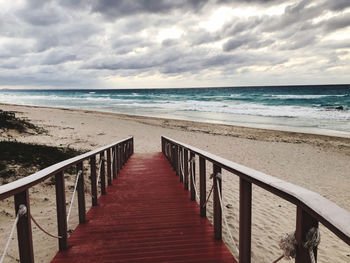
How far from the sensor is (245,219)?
2250 millimetres

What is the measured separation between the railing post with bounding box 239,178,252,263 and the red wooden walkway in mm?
444

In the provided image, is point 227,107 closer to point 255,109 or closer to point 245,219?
point 255,109

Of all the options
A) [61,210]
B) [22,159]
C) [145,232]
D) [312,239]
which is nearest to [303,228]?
[312,239]

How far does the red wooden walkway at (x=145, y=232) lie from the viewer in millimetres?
2723

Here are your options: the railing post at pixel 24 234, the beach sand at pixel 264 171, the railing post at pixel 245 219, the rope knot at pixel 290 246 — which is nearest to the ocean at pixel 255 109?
the beach sand at pixel 264 171

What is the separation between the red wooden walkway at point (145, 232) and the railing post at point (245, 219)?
444 mm

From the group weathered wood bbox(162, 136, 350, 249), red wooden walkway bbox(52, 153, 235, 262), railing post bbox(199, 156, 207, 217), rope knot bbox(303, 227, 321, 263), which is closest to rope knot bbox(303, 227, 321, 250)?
rope knot bbox(303, 227, 321, 263)

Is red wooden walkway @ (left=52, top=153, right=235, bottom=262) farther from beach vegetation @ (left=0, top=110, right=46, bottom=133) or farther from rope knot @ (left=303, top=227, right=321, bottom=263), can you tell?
beach vegetation @ (left=0, top=110, right=46, bottom=133)

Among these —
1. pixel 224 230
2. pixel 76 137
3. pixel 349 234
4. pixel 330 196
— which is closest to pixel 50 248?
pixel 224 230

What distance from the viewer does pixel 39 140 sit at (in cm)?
1196

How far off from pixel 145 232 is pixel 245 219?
1.54m

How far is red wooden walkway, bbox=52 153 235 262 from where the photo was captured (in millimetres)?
2723

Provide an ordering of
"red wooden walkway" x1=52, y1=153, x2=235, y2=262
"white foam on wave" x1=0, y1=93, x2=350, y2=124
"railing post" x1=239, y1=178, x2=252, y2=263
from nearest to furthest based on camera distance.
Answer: "railing post" x1=239, y1=178, x2=252, y2=263 < "red wooden walkway" x1=52, y1=153, x2=235, y2=262 < "white foam on wave" x1=0, y1=93, x2=350, y2=124

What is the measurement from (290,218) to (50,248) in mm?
4683
